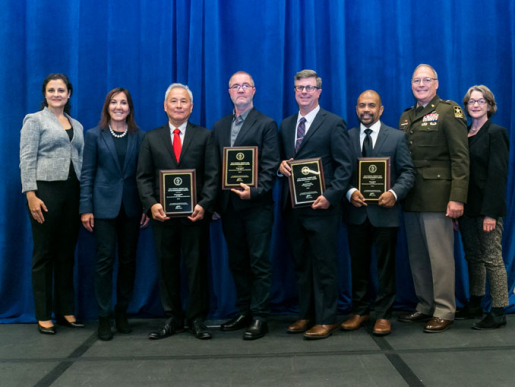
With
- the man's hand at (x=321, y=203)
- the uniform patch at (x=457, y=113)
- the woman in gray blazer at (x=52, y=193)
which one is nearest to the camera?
the man's hand at (x=321, y=203)

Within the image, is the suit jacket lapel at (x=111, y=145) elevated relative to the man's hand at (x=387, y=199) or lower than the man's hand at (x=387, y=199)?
elevated

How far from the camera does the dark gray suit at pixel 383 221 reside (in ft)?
9.91

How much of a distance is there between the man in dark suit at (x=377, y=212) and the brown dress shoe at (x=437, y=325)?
0.84 ft

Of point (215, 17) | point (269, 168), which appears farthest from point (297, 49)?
point (269, 168)

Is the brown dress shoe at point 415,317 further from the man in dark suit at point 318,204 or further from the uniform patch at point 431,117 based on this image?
the uniform patch at point 431,117

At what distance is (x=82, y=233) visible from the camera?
3688mm

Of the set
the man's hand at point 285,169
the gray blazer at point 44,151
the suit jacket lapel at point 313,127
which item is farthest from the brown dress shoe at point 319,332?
the gray blazer at point 44,151

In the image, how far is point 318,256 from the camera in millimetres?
2967

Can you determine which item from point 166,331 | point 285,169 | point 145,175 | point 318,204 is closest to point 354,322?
point 318,204

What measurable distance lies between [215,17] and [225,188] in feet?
4.87

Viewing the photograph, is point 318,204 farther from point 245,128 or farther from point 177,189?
point 177,189

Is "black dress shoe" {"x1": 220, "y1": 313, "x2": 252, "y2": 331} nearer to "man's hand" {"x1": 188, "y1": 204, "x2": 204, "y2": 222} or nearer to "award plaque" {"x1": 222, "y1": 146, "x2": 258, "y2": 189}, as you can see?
"man's hand" {"x1": 188, "y1": 204, "x2": 204, "y2": 222}

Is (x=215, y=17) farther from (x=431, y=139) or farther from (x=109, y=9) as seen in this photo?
(x=431, y=139)

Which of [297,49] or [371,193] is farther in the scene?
[297,49]
